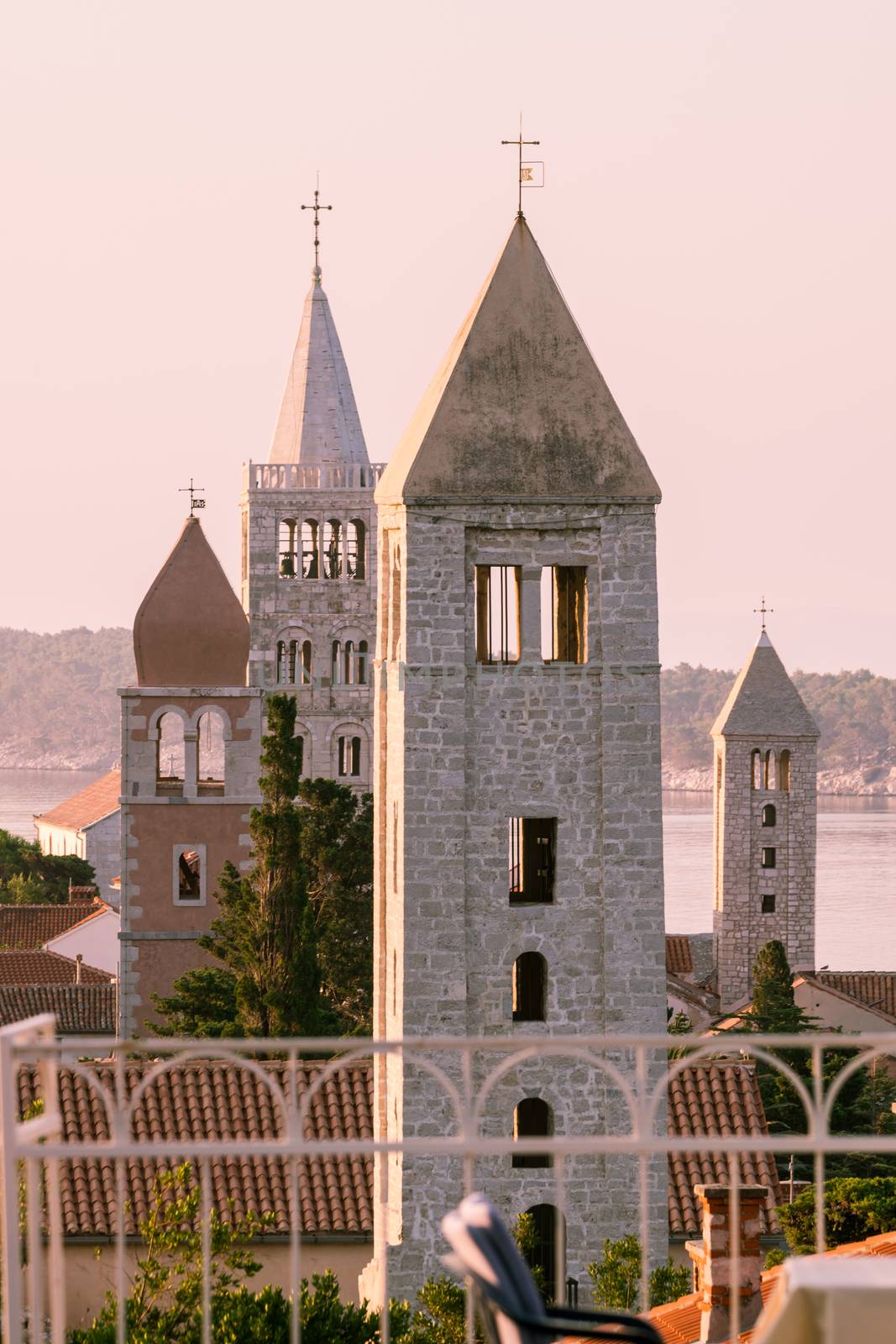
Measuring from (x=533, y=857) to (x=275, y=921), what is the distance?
775cm

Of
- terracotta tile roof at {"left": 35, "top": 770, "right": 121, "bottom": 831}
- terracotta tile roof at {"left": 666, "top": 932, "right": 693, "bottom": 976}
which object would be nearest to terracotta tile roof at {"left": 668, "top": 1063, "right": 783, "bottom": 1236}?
terracotta tile roof at {"left": 666, "top": 932, "right": 693, "bottom": 976}

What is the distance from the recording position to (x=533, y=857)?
71.3 feet

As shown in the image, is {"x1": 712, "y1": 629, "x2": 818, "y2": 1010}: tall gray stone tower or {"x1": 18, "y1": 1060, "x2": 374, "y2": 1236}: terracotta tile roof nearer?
{"x1": 18, "y1": 1060, "x2": 374, "y2": 1236}: terracotta tile roof

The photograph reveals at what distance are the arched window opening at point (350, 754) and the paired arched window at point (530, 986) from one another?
37.6 metres

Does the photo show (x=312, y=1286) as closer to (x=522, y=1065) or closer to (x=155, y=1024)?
(x=522, y=1065)

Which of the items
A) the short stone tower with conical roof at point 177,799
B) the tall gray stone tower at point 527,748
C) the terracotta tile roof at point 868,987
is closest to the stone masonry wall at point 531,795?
the tall gray stone tower at point 527,748

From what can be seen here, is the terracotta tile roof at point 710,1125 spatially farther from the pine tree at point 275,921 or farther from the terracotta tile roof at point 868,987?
the terracotta tile roof at point 868,987

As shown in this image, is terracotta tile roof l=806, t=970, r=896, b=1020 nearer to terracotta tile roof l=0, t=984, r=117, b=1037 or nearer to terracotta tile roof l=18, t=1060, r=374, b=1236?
terracotta tile roof l=0, t=984, r=117, b=1037

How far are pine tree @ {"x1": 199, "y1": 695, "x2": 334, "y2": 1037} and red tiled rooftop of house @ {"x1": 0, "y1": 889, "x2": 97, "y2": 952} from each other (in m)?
24.6

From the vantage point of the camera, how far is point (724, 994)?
5800 centimetres

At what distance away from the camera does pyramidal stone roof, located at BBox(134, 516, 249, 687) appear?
34031mm

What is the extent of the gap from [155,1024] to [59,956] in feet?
59.3

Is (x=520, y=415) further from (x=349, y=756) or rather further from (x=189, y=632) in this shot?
(x=349, y=756)

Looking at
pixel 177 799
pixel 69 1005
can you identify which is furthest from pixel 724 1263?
pixel 69 1005
